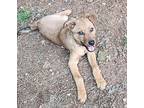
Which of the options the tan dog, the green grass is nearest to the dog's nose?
the tan dog

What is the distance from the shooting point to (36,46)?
14.5 ft

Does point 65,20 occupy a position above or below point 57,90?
above

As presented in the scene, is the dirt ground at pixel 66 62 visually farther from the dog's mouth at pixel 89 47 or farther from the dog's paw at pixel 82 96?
the dog's mouth at pixel 89 47

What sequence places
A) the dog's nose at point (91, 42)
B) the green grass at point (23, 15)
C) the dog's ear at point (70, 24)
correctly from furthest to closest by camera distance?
the green grass at point (23, 15), the dog's ear at point (70, 24), the dog's nose at point (91, 42)

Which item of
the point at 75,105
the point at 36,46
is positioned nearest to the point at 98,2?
the point at 36,46

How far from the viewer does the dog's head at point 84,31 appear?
4086mm

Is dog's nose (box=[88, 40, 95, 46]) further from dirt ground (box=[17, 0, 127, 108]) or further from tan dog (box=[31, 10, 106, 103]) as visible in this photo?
dirt ground (box=[17, 0, 127, 108])

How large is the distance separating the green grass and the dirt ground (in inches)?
1.3

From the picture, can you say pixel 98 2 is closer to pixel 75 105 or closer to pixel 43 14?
pixel 43 14

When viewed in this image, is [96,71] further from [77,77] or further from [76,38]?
[76,38]

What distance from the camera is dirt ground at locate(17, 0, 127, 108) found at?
416cm

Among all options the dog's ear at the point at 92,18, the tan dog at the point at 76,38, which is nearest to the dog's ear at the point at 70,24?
the tan dog at the point at 76,38

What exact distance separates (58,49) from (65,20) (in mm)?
253

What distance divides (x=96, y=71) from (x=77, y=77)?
16 cm
